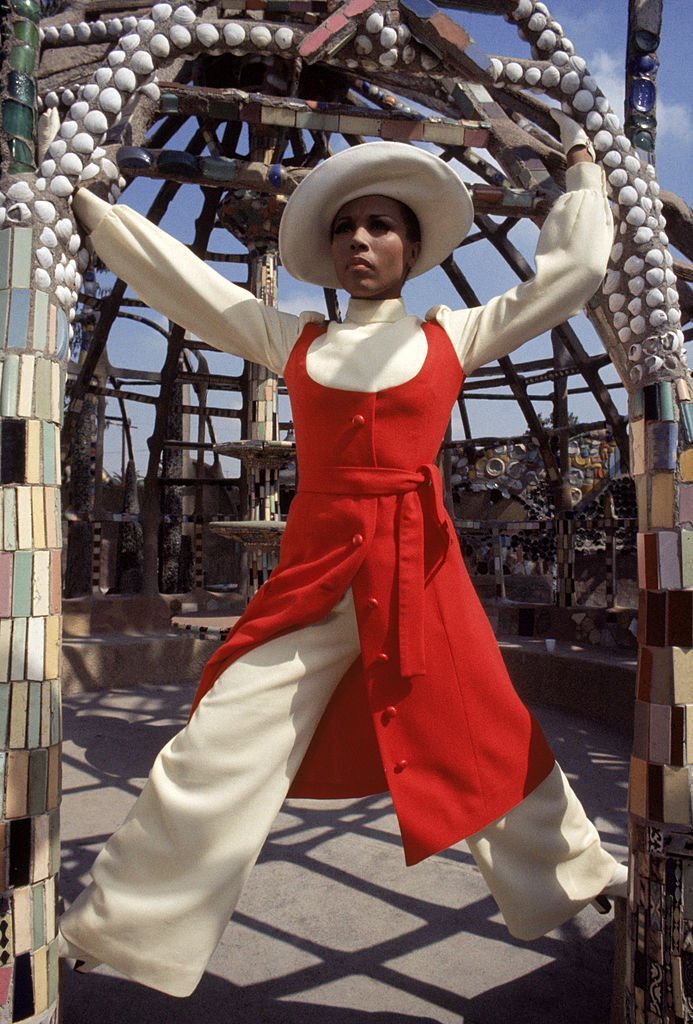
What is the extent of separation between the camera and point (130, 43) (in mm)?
1947

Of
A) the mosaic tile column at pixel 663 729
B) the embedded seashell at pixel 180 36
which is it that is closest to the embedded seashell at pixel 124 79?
the embedded seashell at pixel 180 36

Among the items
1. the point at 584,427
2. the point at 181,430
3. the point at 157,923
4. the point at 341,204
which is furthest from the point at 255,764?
the point at 181,430

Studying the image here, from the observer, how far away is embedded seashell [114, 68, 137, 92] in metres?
1.92

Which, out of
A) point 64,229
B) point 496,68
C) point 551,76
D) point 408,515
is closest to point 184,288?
point 64,229

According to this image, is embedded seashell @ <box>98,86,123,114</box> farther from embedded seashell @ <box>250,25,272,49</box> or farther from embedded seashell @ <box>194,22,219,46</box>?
embedded seashell @ <box>250,25,272,49</box>

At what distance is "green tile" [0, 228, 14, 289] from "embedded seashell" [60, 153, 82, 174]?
20 cm

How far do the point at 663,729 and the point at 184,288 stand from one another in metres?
1.58

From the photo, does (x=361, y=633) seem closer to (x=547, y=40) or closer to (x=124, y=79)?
(x=124, y=79)

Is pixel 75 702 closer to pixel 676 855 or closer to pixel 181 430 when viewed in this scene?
pixel 676 855

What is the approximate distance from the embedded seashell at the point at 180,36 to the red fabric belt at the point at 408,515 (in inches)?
43.4

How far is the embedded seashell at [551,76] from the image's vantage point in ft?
7.21

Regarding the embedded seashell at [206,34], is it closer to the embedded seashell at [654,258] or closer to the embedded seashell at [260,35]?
the embedded seashell at [260,35]

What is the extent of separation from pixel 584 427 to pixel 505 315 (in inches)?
275

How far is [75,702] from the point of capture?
20.3 feet
